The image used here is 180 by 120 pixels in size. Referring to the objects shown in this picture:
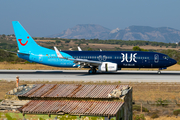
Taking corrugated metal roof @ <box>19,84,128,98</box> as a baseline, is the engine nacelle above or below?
below

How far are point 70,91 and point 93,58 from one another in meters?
30.9

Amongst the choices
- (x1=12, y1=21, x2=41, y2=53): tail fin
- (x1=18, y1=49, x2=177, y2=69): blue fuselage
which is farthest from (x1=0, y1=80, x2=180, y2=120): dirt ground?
(x1=12, y1=21, x2=41, y2=53): tail fin

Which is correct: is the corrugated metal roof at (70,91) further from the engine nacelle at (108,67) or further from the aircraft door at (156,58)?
the aircraft door at (156,58)

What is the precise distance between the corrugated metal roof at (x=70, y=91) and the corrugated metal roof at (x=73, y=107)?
405mm

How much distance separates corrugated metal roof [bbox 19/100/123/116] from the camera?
12263 mm

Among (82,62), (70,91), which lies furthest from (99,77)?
(70,91)

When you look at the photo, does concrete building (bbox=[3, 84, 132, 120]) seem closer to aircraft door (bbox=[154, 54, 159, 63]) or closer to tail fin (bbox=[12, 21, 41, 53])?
aircraft door (bbox=[154, 54, 159, 63])

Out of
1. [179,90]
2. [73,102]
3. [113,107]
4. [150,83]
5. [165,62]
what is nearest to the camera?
[113,107]

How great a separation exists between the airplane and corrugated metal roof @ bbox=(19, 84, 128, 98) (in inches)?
1044

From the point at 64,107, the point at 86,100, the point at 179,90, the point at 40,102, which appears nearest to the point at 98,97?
the point at 86,100

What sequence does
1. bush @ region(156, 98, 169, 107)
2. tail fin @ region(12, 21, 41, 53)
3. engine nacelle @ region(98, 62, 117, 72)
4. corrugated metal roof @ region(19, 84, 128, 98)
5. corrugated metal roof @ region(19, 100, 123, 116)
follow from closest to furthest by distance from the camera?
1. corrugated metal roof @ region(19, 100, 123, 116)
2. corrugated metal roof @ region(19, 84, 128, 98)
3. bush @ region(156, 98, 169, 107)
4. engine nacelle @ region(98, 62, 117, 72)
5. tail fin @ region(12, 21, 41, 53)

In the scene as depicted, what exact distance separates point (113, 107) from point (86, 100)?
1655mm

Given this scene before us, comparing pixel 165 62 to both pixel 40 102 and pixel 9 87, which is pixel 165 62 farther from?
pixel 40 102

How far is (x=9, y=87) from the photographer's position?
Result: 32250 mm
